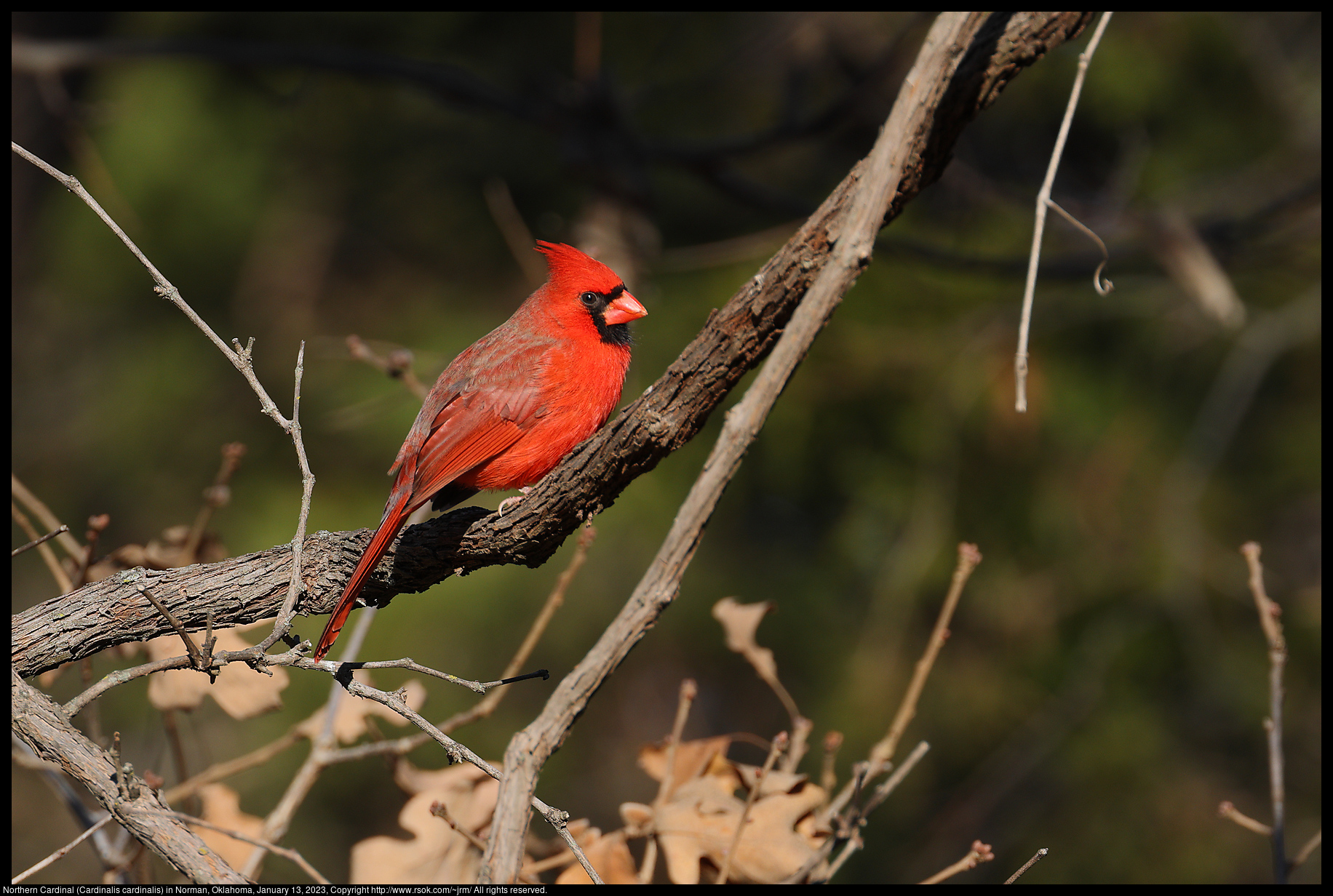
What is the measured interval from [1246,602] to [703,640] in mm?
2833

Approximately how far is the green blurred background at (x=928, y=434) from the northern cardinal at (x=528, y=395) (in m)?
1.41

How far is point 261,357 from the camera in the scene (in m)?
6.94

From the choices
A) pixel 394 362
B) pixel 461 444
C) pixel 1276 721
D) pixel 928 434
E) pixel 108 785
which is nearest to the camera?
pixel 108 785

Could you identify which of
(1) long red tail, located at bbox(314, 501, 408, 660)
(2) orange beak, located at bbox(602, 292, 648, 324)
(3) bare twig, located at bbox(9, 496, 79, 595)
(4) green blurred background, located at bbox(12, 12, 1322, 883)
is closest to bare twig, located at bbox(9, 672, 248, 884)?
(1) long red tail, located at bbox(314, 501, 408, 660)

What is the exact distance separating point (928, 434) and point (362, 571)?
338 cm

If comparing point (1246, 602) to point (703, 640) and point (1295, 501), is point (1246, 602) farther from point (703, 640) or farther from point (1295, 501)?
point (703, 640)

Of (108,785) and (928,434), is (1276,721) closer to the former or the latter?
(108,785)

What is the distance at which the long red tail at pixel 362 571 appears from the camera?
79.7 inches

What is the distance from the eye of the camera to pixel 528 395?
267 cm

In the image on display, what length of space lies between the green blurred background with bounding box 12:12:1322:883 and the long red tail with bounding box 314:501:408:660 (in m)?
2.10

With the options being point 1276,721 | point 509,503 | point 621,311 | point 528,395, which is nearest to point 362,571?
point 509,503
